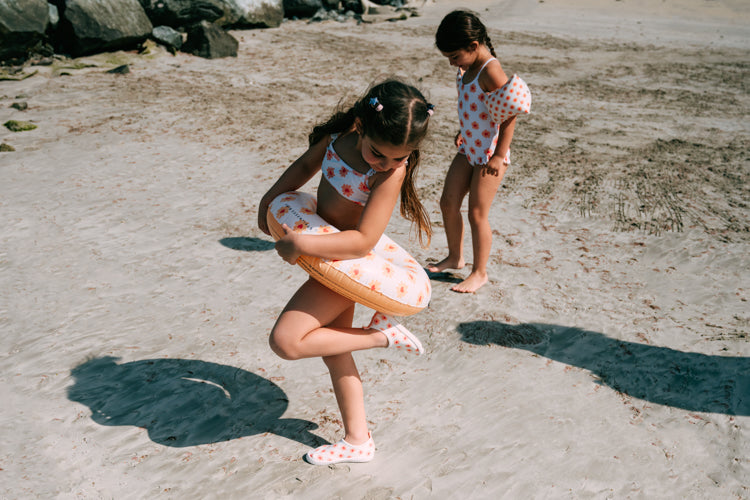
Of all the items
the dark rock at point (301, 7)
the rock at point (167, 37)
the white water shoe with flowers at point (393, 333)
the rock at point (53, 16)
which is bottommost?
the white water shoe with flowers at point (393, 333)

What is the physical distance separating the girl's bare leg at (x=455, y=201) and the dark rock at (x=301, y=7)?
12776 millimetres

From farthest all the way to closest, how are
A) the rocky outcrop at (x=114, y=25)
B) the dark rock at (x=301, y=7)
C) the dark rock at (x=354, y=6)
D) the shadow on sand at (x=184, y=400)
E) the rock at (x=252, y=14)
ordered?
the dark rock at (x=354, y=6) → the dark rock at (x=301, y=7) → the rock at (x=252, y=14) → the rocky outcrop at (x=114, y=25) → the shadow on sand at (x=184, y=400)

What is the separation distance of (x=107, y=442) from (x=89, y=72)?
8738mm

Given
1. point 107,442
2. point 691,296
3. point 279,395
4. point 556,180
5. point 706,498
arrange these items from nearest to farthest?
point 706,498
point 107,442
point 279,395
point 691,296
point 556,180

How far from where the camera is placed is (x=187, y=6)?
41.6ft

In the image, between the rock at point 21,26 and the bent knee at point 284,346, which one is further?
the rock at point 21,26

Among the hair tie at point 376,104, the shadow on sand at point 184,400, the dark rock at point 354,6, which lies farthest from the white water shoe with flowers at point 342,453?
the dark rock at point 354,6

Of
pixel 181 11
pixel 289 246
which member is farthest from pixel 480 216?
pixel 181 11

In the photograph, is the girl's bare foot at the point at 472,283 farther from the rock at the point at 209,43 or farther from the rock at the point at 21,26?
the rock at the point at 21,26

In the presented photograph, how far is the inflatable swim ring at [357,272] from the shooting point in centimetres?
258

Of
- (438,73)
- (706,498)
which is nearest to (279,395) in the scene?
(706,498)

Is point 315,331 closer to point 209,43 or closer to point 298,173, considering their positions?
point 298,173

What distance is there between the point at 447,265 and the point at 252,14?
1105 cm

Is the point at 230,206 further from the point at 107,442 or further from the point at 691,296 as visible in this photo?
the point at 691,296
